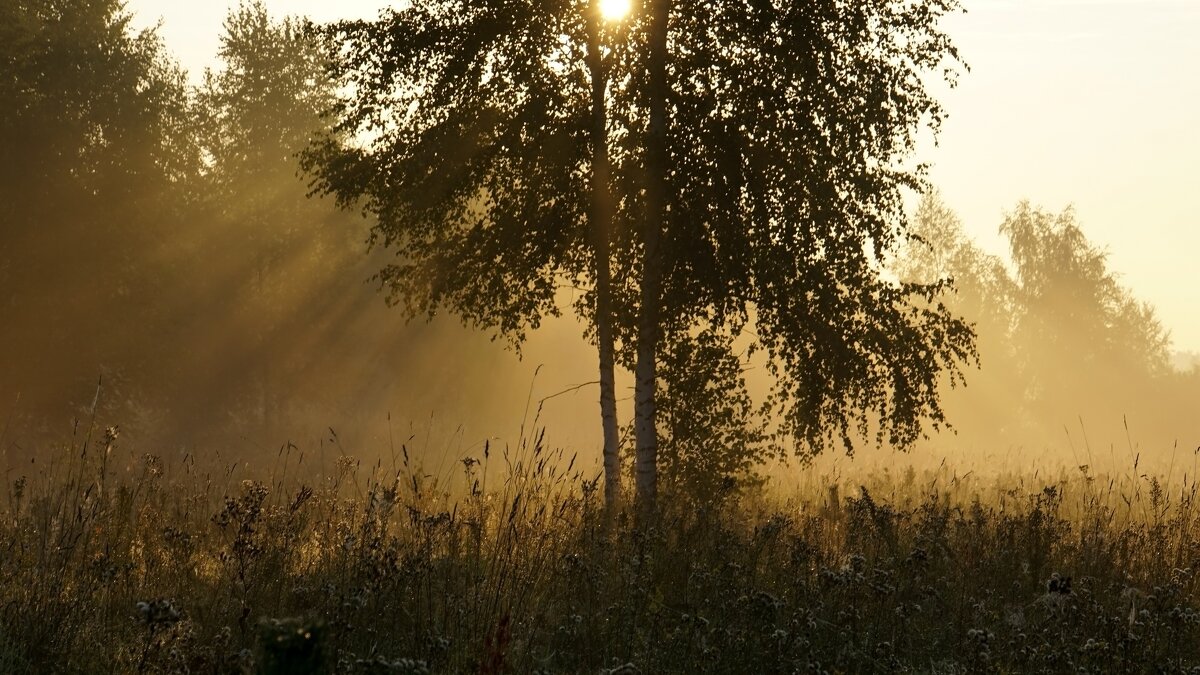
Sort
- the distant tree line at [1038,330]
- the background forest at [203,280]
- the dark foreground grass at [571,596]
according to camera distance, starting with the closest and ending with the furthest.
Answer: the dark foreground grass at [571,596], the background forest at [203,280], the distant tree line at [1038,330]

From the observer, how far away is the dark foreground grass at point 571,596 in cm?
626

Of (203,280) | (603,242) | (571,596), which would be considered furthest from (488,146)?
(203,280)

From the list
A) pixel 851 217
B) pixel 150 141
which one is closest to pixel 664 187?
pixel 851 217

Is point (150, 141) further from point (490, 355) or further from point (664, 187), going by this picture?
point (664, 187)

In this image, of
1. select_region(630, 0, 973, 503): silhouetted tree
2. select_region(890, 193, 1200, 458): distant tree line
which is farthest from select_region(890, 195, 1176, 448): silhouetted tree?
select_region(630, 0, 973, 503): silhouetted tree

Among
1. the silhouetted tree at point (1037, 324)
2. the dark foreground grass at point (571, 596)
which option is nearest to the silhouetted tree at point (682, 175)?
the dark foreground grass at point (571, 596)

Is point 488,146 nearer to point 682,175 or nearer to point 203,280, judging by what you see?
point 682,175

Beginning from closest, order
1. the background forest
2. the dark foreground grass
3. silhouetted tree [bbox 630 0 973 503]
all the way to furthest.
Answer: the dark foreground grass, silhouetted tree [bbox 630 0 973 503], the background forest

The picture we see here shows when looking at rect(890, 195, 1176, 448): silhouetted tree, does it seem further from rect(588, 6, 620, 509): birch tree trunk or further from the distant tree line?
rect(588, 6, 620, 509): birch tree trunk

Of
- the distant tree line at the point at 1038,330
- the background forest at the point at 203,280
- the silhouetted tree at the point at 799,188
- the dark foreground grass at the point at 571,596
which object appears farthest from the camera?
the distant tree line at the point at 1038,330

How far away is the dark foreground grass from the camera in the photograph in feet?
20.5

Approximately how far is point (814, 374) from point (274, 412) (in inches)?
1095

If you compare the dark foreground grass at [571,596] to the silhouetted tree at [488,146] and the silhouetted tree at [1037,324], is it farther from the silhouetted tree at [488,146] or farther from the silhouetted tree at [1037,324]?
the silhouetted tree at [1037,324]

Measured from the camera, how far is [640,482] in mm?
14289
